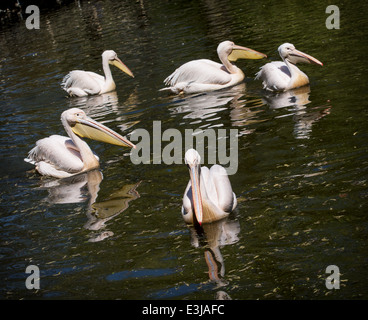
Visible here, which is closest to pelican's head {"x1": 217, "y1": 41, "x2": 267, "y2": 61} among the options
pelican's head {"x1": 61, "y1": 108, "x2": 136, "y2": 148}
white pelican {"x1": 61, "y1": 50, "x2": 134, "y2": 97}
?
white pelican {"x1": 61, "y1": 50, "x2": 134, "y2": 97}

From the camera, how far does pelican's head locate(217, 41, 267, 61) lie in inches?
361

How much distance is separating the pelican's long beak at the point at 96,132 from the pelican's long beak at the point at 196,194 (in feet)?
6.55

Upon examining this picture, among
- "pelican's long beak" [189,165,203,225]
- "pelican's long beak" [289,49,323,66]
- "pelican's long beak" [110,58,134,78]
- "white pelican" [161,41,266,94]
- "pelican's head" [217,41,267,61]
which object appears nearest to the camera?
"pelican's long beak" [189,165,203,225]

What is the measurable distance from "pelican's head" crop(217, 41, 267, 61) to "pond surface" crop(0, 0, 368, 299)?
30 centimetres

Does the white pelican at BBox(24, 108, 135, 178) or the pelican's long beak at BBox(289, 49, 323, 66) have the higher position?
the pelican's long beak at BBox(289, 49, 323, 66)

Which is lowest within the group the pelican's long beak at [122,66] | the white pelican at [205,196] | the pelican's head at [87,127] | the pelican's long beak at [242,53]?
the white pelican at [205,196]

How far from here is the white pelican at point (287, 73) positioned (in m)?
8.09

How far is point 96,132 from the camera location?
6.71 meters

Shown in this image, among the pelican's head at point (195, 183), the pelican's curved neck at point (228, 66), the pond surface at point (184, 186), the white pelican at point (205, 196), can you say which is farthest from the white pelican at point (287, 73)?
the pelican's head at point (195, 183)

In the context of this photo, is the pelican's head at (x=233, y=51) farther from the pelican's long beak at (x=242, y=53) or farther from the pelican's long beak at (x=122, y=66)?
the pelican's long beak at (x=122, y=66)

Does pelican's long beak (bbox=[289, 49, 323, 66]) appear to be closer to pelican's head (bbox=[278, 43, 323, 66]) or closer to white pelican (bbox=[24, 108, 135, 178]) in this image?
pelican's head (bbox=[278, 43, 323, 66])

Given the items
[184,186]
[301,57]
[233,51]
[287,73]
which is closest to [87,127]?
[184,186]

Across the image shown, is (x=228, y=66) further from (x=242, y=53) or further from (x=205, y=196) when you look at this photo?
(x=205, y=196)

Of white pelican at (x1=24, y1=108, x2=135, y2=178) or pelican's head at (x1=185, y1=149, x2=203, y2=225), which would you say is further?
white pelican at (x1=24, y1=108, x2=135, y2=178)
